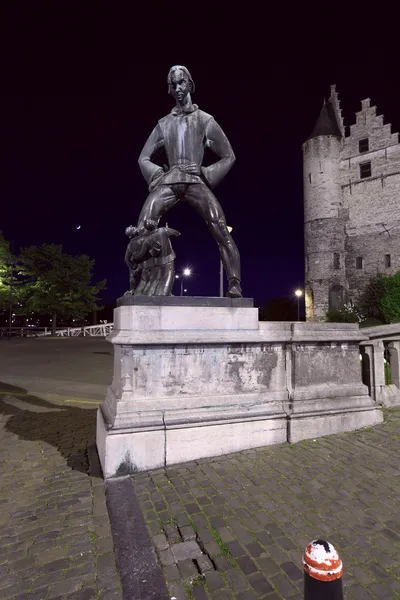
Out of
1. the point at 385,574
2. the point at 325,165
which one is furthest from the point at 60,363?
the point at 325,165

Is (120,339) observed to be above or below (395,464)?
above

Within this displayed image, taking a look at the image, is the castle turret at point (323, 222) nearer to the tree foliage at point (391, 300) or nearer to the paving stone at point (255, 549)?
the tree foliage at point (391, 300)

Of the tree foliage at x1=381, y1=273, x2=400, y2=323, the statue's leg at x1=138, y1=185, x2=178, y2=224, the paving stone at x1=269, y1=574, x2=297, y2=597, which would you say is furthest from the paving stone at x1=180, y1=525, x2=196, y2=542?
the tree foliage at x1=381, y1=273, x2=400, y2=323

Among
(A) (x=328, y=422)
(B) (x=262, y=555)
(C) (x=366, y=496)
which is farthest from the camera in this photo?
(A) (x=328, y=422)

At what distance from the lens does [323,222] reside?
34.0 m

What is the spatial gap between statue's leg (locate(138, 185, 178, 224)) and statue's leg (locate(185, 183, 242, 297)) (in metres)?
0.27

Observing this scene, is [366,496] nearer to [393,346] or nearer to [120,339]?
[120,339]

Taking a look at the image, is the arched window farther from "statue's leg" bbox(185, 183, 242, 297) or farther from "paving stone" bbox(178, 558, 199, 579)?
"paving stone" bbox(178, 558, 199, 579)

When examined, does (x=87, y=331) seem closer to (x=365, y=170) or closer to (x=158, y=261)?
(x=158, y=261)

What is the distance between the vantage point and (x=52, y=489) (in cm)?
326

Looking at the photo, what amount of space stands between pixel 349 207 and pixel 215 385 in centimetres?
3547

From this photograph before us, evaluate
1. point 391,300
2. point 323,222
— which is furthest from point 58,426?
→ point 323,222

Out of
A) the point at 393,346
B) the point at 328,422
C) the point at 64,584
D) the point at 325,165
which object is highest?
the point at 325,165

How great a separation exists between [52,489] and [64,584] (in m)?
1.35
